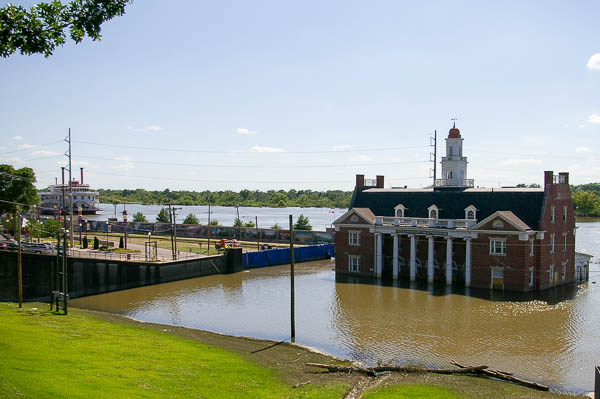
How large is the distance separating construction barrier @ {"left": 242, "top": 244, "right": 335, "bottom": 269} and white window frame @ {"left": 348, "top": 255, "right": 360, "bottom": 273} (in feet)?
41.2

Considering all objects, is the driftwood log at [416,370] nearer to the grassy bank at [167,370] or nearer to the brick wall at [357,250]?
the grassy bank at [167,370]

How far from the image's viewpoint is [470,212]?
49.6 meters

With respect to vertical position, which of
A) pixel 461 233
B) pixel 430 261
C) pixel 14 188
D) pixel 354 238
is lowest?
pixel 430 261

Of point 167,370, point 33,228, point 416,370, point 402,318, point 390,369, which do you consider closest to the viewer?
point 167,370

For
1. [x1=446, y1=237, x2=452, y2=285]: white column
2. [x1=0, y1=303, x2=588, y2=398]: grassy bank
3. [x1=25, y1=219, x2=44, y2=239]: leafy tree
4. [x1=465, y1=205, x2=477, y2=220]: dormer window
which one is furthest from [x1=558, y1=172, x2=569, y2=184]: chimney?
[x1=25, y1=219, x2=44, y2=239]: leafy tree

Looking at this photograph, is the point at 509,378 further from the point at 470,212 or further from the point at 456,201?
the point at 456,201

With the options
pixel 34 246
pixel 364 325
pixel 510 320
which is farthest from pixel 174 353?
pixel 34 246

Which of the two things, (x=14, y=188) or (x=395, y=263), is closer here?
(x=395, y=263)

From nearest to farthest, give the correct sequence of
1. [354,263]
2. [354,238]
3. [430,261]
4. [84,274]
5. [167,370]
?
[167,370] < [84,274] < [430,261] < [354,238] < [354,263]

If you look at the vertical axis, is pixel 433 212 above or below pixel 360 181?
below

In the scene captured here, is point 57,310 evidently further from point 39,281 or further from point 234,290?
point 234,290

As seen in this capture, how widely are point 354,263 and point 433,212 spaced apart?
392 inches

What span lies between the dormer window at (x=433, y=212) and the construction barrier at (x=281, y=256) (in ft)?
69.4

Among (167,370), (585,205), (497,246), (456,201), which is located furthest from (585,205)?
(167,370)
